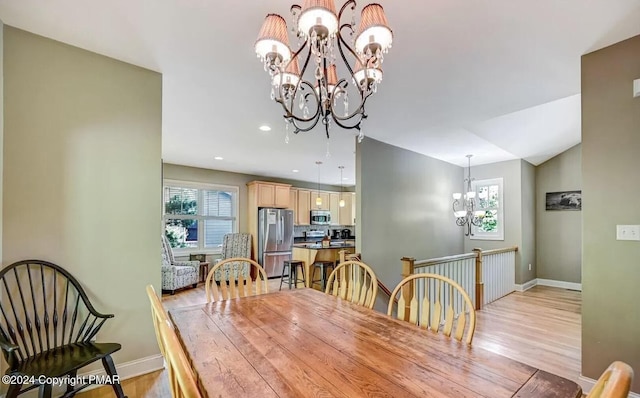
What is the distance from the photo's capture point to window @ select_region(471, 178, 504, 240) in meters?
6.12

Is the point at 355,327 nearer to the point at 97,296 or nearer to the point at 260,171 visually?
the point at 97,296

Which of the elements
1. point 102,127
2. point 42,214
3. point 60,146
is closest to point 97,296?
point 42,214

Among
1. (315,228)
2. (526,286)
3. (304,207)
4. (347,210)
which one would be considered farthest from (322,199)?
(526,286)

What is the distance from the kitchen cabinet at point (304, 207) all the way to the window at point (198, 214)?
169cm

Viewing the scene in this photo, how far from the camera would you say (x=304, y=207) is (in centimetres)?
795

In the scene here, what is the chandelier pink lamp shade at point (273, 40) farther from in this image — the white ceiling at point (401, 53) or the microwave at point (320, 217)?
the microwave at point (320, 217)

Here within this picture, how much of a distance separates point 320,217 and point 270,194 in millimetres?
1756

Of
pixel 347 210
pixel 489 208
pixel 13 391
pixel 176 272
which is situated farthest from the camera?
pixel 347 210

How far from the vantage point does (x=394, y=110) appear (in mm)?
3258

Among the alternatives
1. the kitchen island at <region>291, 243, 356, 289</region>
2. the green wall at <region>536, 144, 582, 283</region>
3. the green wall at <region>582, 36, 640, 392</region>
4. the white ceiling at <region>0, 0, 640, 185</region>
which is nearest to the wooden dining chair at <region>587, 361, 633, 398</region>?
the white ceiling at <region>0, 0, 640, 185</region>

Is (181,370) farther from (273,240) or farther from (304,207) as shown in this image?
(304,207)

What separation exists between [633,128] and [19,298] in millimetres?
4324

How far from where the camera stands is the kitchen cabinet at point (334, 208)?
343 inches

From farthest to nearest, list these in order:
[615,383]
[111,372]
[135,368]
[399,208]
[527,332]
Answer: [399,208] → [527,332] → [135,368] → [111,372] → [615,383]
